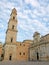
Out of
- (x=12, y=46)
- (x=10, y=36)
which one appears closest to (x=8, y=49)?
(x=12, y=46)

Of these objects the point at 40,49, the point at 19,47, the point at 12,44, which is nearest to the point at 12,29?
the point at 12,44

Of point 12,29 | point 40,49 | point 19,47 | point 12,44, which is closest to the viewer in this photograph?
point 40,49

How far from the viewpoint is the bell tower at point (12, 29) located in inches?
1266

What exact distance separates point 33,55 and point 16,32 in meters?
8.62

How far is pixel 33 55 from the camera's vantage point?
33219 mm

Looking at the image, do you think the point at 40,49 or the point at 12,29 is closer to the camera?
the point at 40,49

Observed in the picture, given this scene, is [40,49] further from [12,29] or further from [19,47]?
[12,29]

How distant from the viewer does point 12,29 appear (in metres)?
32.9

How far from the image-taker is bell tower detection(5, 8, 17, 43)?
32.2 m

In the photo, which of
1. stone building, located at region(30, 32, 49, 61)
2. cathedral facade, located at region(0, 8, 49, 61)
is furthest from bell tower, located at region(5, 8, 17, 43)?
stone building, located at region(30, 32, 49, 61)

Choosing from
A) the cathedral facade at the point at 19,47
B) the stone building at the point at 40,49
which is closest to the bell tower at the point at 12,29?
the cathedral facade at the point at 19,47

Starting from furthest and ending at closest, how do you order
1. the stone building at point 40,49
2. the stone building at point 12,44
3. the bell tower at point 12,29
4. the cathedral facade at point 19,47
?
the bell tower at point 12,29 → the stone building at point 12,44 → the cathedral facade at point 19,47 → the stone building at point 40,49

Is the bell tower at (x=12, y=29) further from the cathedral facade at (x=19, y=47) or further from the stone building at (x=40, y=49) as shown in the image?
the stone building at (x=40, y=49)

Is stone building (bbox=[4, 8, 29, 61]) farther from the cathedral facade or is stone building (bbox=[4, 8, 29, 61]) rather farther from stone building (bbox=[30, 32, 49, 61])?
stone building (bbox=[30, 32, 49, 61])
